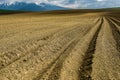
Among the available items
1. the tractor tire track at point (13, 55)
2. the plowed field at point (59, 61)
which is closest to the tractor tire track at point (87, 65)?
the plowed field at point (59, 61)

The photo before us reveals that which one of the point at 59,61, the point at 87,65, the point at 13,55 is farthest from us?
the point at 13,55

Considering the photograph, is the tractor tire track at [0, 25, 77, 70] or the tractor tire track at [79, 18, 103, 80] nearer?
the tractor tire track at [79, 18, 103, 80]

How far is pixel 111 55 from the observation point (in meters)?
13.9

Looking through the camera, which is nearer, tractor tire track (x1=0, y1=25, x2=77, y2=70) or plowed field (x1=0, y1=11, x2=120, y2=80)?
plowed field (x1=0, y1=11, x2=120, y2=80)

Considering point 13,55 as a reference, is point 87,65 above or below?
below

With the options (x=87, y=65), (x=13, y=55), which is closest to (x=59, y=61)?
(x=87, y=65)

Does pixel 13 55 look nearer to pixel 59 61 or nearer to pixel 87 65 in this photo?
pixel 59 61

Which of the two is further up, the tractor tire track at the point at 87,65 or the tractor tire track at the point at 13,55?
the tractor tire track at the point at 13,55

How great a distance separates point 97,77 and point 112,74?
35.1 inches

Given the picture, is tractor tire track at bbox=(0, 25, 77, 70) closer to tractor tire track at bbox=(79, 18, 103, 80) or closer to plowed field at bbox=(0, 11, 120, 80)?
plowed field at bbox=(0, 11, 120, 80)

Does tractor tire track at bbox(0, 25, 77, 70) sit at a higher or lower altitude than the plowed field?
higher

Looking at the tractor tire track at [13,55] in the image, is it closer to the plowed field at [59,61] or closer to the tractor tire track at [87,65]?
the plowed field at [59,61]

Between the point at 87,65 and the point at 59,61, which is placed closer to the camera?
the point at 87,65

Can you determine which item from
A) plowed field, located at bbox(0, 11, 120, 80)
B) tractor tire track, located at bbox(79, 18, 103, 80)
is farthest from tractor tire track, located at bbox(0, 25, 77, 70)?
tractor tire track, located at bbox(79, 18, 103, 80)
